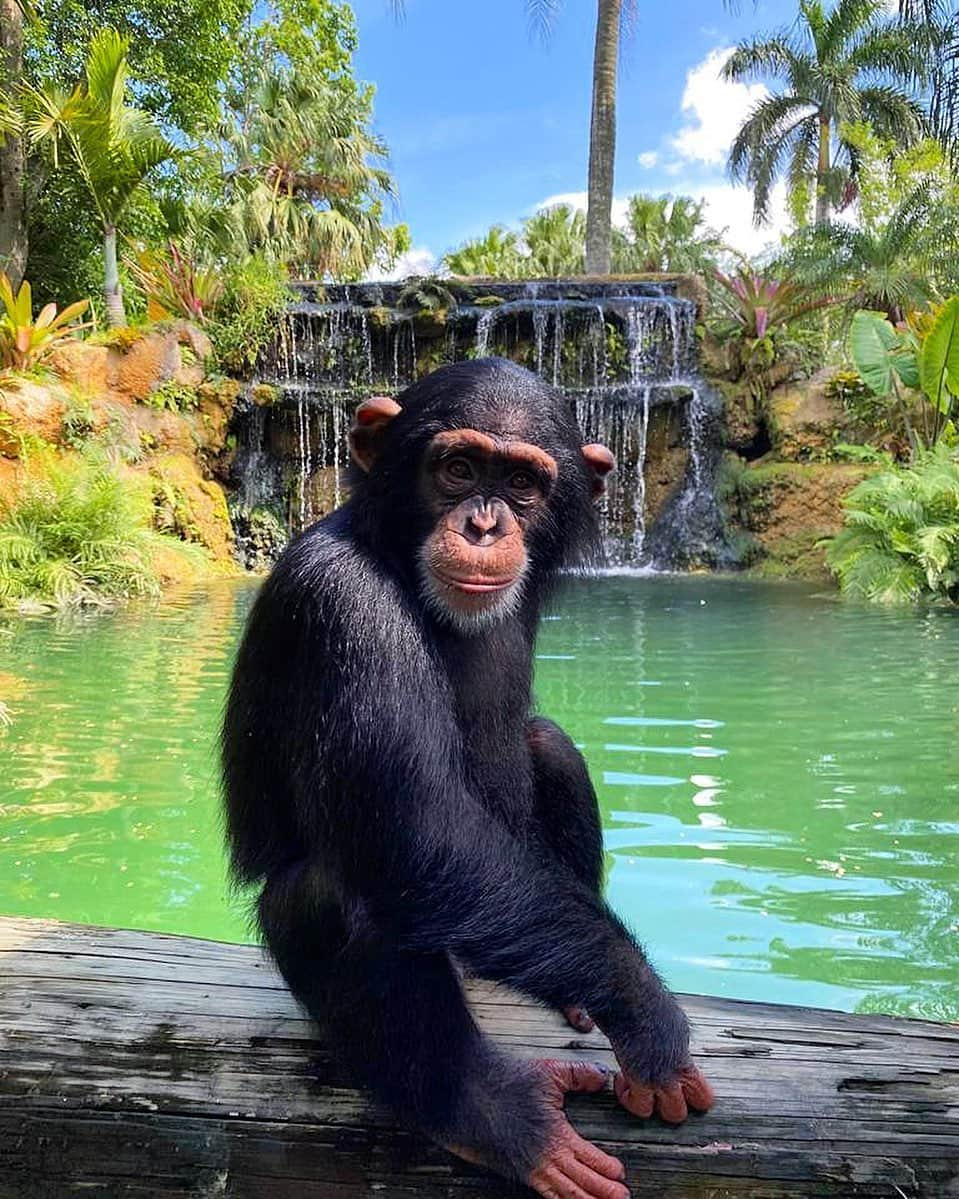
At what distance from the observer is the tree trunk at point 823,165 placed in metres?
35.7

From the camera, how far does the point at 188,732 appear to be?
6.75m

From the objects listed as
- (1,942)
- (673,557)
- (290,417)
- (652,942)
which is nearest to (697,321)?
(673,557)

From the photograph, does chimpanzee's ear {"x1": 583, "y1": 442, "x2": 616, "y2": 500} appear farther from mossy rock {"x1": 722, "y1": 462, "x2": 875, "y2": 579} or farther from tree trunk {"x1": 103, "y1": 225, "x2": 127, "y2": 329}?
tree trunk {"x1": 103, "y1": 225, "x2": 127, "y2": 329}

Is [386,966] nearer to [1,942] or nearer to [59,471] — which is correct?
[1,942]

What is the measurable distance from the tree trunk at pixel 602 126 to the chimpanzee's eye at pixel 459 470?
21.0 meters

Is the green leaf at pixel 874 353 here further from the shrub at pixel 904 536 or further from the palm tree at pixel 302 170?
the palm tree at pixel 302 170

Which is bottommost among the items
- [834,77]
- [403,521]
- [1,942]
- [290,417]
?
[1,942]

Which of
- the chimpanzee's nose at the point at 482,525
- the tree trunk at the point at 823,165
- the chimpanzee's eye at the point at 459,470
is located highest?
the tree trunk at the point at 823,165

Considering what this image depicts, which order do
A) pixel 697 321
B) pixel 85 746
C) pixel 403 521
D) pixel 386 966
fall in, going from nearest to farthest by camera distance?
pixel 386 966 → pixel 403 521 → pixel 85 746 → pixel 697 321

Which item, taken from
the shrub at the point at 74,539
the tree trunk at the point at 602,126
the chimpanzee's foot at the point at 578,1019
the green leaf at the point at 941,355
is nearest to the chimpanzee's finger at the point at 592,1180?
the chimpanzee's foot at the point at 578,1019

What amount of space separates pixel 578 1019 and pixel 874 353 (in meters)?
15.4

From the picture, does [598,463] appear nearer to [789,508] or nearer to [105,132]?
[789,508]

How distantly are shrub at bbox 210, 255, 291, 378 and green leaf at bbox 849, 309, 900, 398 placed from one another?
34.5ft

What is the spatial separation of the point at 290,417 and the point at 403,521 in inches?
683
